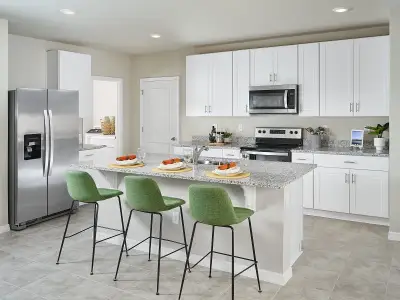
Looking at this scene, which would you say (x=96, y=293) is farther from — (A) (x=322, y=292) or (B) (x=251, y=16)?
(B) (x=251, y=16)

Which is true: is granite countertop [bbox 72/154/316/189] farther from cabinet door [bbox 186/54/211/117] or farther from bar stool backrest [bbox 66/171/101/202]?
cabinet door [bbox 186/54/211/117]

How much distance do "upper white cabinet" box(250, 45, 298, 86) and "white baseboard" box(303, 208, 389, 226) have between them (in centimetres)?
184

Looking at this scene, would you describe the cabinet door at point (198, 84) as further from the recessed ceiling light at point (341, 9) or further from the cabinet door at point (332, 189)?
the recessed ceiling light at point (341, 9)

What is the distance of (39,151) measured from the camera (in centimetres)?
505

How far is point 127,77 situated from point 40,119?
9.47ft

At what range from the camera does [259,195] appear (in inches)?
132

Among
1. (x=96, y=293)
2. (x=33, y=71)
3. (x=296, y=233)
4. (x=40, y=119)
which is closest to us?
(x=96, y=293)

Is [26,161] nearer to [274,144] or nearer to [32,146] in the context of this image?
[32,146]

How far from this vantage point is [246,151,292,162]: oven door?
18.2 feet

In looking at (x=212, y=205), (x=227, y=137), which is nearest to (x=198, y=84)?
(x=227, y=137)

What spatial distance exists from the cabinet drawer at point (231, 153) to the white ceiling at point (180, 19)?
1692 millimetres

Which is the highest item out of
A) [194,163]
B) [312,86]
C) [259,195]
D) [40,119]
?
[312,86]

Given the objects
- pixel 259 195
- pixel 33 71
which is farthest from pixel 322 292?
pixel 33 71

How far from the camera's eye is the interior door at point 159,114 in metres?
7.24
